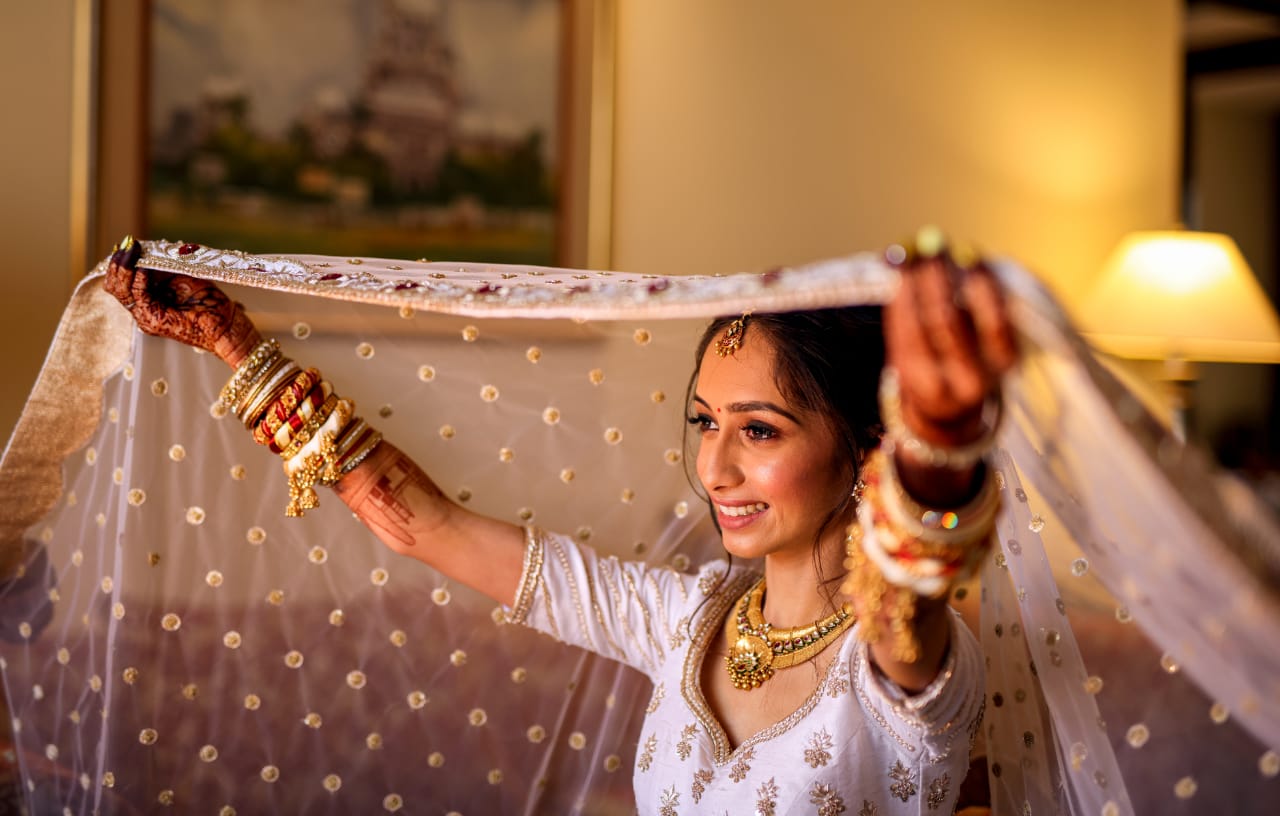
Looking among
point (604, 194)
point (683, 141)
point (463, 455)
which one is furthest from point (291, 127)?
point (463, 455)

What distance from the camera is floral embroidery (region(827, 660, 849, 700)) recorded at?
1174mm

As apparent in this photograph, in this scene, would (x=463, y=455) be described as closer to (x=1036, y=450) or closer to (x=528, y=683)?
(x=528, y=683)

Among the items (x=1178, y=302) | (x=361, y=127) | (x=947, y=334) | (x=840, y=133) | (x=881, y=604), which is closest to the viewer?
(x=947, y=334)

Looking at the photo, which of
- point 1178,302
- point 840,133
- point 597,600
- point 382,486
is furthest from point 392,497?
point 1178,302

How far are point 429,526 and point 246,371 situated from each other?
284 millimetres

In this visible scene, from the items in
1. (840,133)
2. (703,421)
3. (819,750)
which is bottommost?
(819,750)

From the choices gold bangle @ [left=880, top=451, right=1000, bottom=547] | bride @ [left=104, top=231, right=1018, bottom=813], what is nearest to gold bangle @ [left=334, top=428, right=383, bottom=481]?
bride @ [left=104, top=231, right=1018, bottom=813]

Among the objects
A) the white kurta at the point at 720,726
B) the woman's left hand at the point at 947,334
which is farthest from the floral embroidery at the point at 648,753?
the woman's left hand at the point at 947,334

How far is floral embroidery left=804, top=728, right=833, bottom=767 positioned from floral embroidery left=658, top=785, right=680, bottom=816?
19 cm

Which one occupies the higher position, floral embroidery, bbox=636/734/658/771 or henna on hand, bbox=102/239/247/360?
henna on hand, bbox=102/239/247/360

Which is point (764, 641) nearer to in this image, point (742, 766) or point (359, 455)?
point (742, 766)

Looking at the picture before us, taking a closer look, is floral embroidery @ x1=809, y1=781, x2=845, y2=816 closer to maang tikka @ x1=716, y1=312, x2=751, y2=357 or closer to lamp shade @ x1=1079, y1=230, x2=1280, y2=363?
maang tikka @ x1=716, y1=312, x2=751, y2=357

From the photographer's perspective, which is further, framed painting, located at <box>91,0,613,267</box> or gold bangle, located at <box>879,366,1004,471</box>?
framed painting, located at <box>91,0,613,267</box>

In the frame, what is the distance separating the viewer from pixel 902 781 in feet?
3.78
